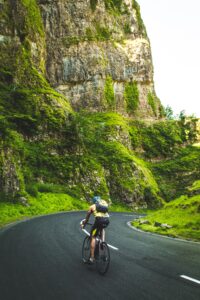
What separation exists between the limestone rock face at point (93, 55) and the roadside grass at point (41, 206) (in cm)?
3193

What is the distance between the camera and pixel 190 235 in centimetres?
1727

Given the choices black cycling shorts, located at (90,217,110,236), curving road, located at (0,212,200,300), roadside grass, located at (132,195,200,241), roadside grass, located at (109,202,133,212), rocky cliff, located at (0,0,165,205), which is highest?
rocky cliff, located at (0,0,165,205)

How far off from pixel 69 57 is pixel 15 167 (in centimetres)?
4460

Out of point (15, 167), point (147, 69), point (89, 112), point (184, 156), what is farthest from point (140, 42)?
point (15, 167)

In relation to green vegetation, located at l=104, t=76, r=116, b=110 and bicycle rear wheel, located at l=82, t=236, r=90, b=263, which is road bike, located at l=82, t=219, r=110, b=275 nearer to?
bicycle rear wheel, located at l=82, t=236, r=90, b=263

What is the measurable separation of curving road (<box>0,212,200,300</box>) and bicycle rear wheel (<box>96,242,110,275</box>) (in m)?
0.21

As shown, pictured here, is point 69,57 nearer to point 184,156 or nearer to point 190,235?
point 184,156

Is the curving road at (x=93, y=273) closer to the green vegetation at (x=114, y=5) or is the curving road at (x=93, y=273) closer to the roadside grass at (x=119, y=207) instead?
the roadside grass at (x=119, y=207)

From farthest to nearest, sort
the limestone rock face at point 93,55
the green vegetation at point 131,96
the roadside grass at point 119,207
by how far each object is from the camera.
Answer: the green vegetation at point 131,96
the limestone rock face at point 93,55
the roadside grass at point 119,207

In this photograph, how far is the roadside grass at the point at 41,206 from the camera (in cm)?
2716

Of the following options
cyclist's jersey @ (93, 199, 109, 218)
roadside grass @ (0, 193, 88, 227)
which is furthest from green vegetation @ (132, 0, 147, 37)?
cyclist's jersey @ (93, 199, 109, 218)

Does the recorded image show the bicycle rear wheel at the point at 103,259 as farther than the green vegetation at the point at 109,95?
No

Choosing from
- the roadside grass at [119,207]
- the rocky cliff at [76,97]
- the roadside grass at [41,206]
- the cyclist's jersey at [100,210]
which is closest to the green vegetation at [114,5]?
the rocky cliff at [76,97]

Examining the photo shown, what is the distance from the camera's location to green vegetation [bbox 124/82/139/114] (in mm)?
74375
